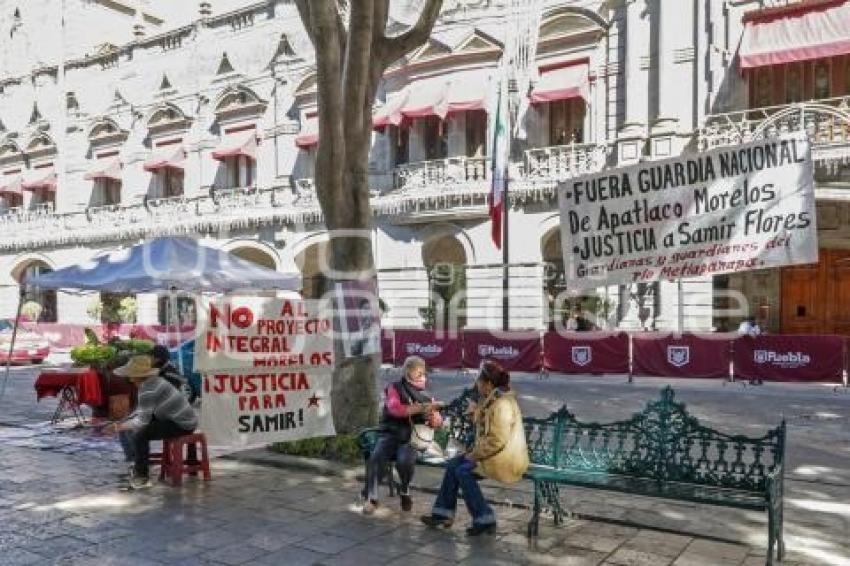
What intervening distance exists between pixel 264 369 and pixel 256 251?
1990 cm

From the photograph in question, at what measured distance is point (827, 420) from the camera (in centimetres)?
1128

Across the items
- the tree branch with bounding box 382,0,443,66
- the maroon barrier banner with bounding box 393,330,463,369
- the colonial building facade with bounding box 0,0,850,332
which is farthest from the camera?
the colonial building facade with bounding box 0,0,850,332

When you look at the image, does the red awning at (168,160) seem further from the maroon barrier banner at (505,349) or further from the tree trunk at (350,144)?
the tree trunk at (350,144)

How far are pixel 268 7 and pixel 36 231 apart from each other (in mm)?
15873

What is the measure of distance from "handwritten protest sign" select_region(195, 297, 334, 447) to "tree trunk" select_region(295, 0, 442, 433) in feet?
1.22

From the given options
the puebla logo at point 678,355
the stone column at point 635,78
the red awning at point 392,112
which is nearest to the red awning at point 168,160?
the red awning at point 392,112

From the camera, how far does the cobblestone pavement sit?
17.8 feet

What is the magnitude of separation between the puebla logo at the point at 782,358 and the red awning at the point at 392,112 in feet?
40.3

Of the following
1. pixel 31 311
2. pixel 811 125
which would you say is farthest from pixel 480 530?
pixel 31 311

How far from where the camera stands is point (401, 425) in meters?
6.54

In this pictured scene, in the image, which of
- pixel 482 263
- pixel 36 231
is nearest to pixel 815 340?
pixel 482 263

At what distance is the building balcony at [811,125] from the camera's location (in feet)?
54.1

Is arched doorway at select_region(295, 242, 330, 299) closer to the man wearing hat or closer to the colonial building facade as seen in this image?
the colonial building facade

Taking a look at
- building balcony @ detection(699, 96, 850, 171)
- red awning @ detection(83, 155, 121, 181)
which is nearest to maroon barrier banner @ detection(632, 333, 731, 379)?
building balcony @ detection(699, 96, 850, 171)
